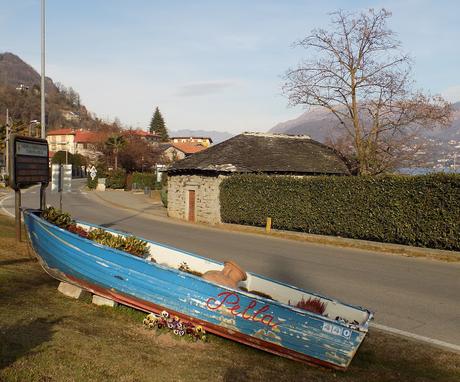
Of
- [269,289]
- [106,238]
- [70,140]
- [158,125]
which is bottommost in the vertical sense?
[269,289]

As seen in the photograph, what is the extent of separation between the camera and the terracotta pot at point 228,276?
6676mm

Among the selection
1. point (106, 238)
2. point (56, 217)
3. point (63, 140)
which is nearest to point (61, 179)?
point (56, 217)

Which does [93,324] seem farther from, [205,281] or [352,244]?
[352,244]

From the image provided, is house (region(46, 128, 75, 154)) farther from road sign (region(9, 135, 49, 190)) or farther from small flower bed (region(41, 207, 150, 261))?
small flower bed (region(41, 207, 150, 261))

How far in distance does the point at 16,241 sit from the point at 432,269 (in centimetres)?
1138

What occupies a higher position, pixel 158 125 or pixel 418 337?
pixel 158 125

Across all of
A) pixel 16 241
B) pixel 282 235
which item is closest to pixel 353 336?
pixel 16 241

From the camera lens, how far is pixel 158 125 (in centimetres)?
15125

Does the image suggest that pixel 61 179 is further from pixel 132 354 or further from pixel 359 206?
pixel 132 354

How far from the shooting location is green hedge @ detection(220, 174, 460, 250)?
56.1ft

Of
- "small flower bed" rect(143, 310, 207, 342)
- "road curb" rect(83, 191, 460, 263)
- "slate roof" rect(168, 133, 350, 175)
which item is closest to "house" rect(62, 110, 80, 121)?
"slate roof" rect(168, 133, 350, 175)

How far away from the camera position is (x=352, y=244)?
770 inches

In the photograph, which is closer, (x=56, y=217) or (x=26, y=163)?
(x=56, y=217)

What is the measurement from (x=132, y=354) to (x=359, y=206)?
51.3ft
